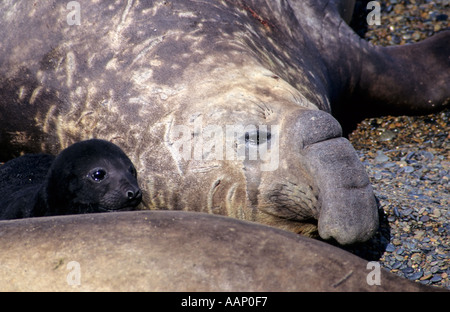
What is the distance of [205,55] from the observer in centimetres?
328

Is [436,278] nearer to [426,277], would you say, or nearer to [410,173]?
[426,277]

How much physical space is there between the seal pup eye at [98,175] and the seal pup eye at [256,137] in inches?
26.7

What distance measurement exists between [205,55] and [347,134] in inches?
65.6

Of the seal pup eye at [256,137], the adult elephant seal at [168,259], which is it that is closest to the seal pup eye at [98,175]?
the adult elephant seal at [168,259]

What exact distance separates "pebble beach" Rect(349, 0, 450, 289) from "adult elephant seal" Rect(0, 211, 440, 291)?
96 centimetres

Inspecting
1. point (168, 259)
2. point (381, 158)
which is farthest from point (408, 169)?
point (168, 259)

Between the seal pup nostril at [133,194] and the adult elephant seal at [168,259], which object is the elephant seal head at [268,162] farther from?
the adult elephant seal at [168,259]

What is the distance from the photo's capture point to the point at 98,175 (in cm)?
287

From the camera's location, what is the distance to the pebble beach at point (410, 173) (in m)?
3.10

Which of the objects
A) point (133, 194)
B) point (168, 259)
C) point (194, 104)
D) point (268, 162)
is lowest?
point (168, 259)

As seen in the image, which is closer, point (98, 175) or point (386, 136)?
point (98, 175)

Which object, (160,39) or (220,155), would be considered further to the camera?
(160,39)
